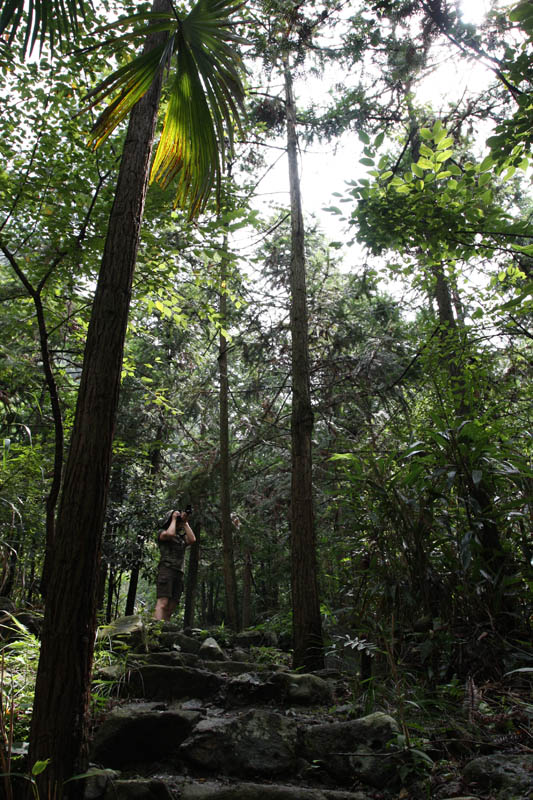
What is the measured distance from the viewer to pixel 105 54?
4.91 metres

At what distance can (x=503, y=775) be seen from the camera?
6.59 ft

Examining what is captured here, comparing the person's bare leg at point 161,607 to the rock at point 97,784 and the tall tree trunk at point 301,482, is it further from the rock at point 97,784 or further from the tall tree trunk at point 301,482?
the rock at point 97,784

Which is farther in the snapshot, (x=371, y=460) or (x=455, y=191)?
(x=455, y=191)

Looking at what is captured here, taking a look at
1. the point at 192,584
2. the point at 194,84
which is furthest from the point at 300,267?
the point at 192,584

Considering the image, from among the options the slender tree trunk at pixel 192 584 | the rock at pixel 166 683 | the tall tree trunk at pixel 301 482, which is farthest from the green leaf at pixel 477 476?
the slender tree trunk at pixel 192 584

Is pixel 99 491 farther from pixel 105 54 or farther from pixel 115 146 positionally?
pixel 105 54

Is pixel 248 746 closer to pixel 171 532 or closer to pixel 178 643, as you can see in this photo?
pixel 178 643

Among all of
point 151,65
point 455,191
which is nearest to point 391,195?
point 455,191

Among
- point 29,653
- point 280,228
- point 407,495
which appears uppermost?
point 280,228

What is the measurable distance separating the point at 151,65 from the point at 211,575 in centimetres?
2403

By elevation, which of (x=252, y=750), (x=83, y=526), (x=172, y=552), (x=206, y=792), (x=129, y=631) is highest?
(x=172, y=552)

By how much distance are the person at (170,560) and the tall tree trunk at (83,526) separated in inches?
222

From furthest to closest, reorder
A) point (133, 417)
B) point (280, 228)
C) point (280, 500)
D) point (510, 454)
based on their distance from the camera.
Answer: point (133, 417) → point (280, 228) → point (280, 500) → point (510, 454)

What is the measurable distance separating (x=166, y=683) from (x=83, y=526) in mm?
2171
